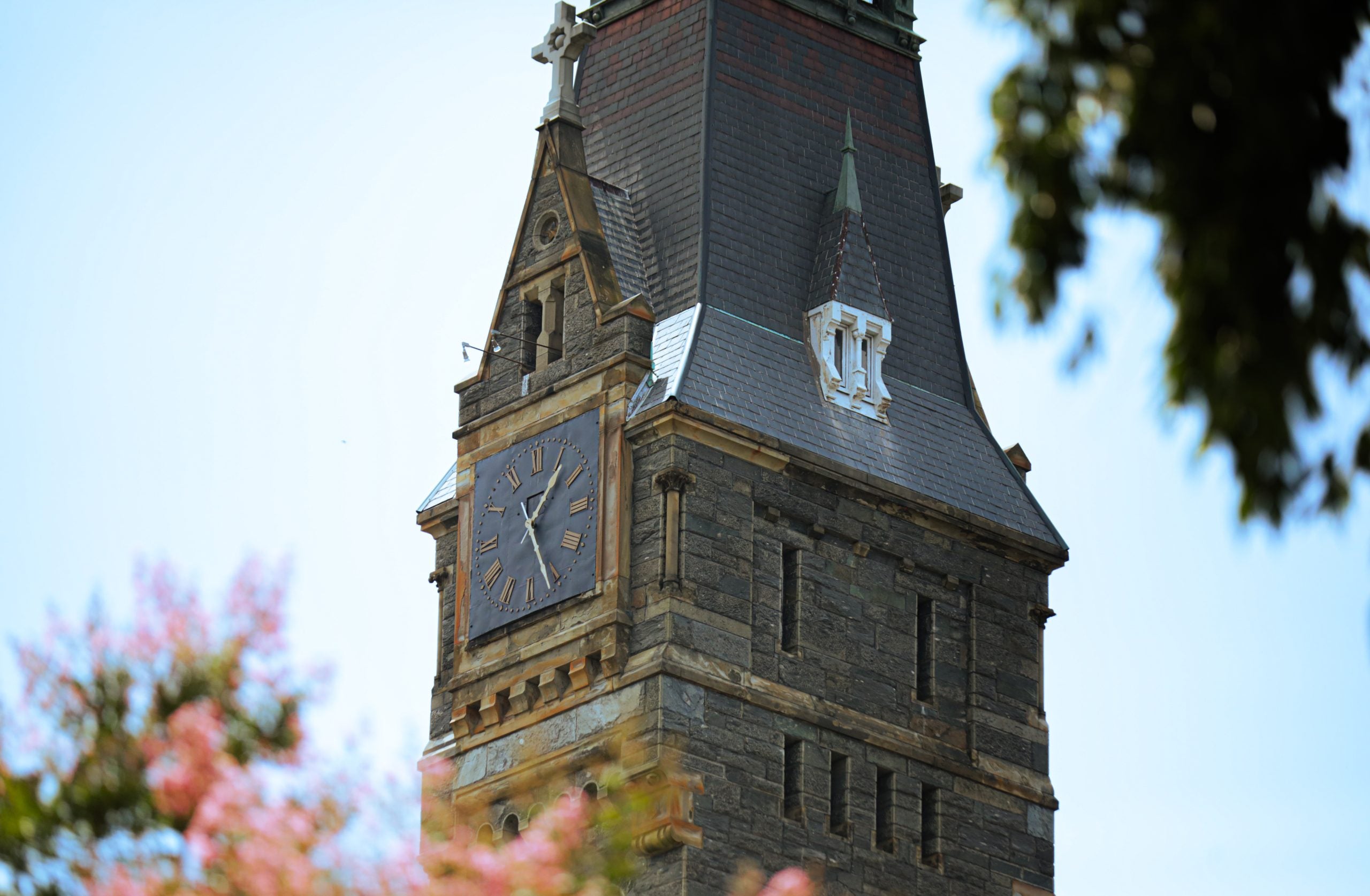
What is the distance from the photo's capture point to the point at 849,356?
54250 mm

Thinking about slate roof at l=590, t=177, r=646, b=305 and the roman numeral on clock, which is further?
slate roof at l=590, t=177, r=646, b=305

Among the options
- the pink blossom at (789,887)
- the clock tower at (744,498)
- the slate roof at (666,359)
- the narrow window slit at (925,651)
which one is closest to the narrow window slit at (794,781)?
the clock tower at (744,498)

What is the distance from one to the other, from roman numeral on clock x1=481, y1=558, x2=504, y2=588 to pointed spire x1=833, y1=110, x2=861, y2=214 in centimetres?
870

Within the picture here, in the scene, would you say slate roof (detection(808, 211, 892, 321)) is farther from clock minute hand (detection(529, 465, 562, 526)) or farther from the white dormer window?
clock minute hand (detection(529, 465, 562, 526))

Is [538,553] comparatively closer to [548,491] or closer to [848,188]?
[548,491]

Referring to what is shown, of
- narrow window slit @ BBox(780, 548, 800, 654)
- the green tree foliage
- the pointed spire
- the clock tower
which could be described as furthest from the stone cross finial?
the green tree foliage

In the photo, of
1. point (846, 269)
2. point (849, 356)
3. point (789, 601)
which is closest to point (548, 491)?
point (789, 601)

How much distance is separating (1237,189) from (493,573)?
3677 cm

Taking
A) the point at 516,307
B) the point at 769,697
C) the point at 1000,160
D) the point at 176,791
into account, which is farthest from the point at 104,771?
the point at 516,307

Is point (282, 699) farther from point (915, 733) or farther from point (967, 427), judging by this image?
point (967, 427)

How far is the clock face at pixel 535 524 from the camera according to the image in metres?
51.1

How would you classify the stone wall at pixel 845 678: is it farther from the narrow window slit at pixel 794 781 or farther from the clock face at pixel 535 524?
the clock face at pixel 535 524

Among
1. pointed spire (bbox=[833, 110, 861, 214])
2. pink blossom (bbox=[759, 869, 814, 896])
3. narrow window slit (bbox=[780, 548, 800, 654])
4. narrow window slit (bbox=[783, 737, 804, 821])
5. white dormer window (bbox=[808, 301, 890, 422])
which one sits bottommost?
pink blossom (bbox=[759, 869, 814, 896])

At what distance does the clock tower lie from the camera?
50.0 meters
